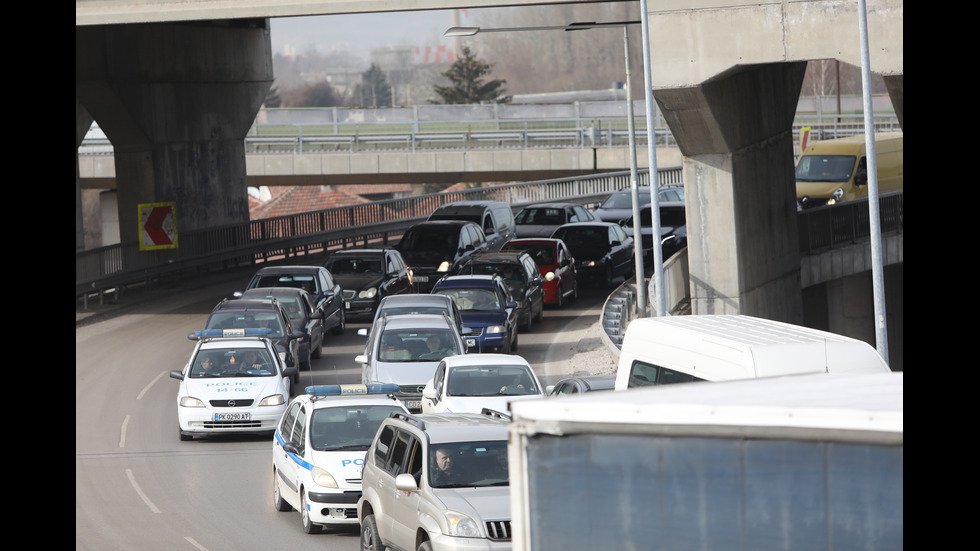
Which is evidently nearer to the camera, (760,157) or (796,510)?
(796,510)

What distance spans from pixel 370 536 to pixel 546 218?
103 ft

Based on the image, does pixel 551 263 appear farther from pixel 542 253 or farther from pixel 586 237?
pixel 586 237

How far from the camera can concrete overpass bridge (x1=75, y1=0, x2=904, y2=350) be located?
2294 cm

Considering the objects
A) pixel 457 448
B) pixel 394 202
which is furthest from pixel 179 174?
pixel 457 448

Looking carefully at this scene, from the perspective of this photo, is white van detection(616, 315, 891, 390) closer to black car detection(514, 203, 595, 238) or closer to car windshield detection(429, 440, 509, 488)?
car windshield detection(429, 440, 509, 488)

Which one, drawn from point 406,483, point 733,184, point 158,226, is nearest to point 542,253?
point 733,184

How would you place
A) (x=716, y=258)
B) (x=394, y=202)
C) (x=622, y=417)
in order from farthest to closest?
1. (x=394, y=202)
2. (x=716, y=258)
3. (x=622, y=417)

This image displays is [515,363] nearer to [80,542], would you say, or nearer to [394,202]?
[80,542]

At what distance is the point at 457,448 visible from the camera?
12102mm

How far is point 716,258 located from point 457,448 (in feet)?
51.1

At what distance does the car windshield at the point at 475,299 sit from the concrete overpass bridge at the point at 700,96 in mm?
4333

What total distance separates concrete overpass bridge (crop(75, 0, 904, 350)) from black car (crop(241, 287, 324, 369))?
6104 mm

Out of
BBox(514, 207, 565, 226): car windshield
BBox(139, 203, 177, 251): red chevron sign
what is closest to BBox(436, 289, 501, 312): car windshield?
BBox(139, 203, 177, 251): red chevron sign

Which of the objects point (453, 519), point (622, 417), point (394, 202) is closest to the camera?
point (622, 417)
